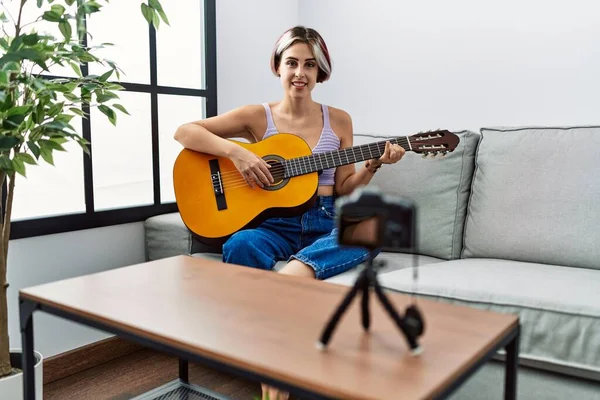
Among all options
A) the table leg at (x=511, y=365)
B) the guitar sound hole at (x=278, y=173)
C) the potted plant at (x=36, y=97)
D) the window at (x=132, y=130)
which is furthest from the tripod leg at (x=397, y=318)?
the window at (x=132, y=130)

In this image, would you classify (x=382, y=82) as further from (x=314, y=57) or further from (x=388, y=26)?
(x=314, y=57)

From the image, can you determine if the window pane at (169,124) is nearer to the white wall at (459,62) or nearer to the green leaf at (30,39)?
the white wall at (459,62)

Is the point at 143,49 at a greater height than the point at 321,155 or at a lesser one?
greater

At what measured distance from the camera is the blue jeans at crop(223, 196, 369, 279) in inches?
62.4

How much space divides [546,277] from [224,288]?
88cm

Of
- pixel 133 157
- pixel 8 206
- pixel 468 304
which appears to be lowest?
pixel 468 304

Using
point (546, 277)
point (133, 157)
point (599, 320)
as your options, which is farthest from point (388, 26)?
point (599, 320)

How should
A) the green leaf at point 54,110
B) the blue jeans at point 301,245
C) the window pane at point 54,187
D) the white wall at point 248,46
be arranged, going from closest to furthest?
1. the green leaf at point 54,110
2. the blue jeans at point 301,245
3. the window pane at point 54,187
4. the white wall at point 248,46

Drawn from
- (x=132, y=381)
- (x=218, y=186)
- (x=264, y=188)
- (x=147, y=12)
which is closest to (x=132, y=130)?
(x=218, y=186)

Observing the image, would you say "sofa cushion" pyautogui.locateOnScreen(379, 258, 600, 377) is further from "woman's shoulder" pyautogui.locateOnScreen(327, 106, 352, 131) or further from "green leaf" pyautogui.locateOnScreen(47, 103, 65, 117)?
"green leaf" pyautogui.locateOnScreen(47, 103, 65, 117)

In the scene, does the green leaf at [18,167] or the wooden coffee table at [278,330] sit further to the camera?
the green leaf at [18,167]

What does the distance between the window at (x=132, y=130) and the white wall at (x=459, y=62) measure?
64cm

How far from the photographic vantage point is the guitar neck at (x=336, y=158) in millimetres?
1710

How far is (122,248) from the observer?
6.81ft
